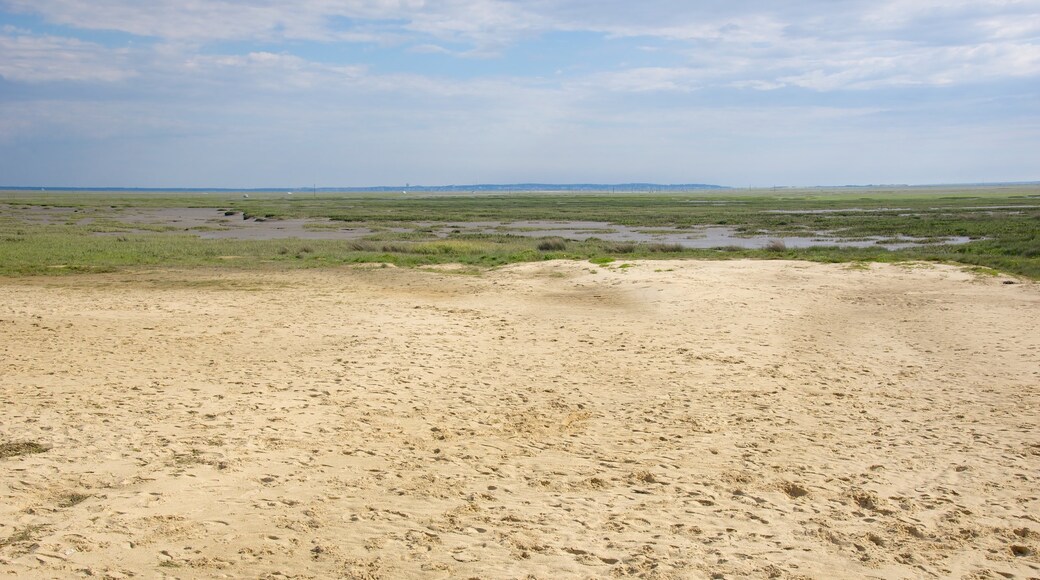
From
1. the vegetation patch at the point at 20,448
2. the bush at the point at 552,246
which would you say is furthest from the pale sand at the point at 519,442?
the bush at the point at 552,246

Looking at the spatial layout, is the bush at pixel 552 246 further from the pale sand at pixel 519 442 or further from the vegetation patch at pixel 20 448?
the vegetation patch at pixel 20 448

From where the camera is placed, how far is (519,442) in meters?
7.52

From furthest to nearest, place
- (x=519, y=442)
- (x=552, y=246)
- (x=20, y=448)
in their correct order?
(x=552, y=246), (x=519, y=442), (x=20, y=448)

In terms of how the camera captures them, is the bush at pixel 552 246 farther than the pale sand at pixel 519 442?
Yes

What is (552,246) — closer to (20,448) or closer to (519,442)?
(519,442)

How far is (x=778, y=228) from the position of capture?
1809 inches

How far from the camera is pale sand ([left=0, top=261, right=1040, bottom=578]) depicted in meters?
5.21

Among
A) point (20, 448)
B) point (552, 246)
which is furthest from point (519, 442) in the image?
point (552, 246)

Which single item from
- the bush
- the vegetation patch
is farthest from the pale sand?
the bush

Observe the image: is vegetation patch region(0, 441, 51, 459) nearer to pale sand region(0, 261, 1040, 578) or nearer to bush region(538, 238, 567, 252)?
pale sand region(0, 261, 1040, 578)

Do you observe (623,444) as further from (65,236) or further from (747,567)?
(65,236)

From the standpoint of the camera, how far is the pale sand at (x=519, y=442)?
17.1 feet

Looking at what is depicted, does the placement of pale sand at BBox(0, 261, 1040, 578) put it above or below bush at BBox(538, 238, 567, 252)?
below

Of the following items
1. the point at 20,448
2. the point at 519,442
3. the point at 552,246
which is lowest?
the point at 519,442
